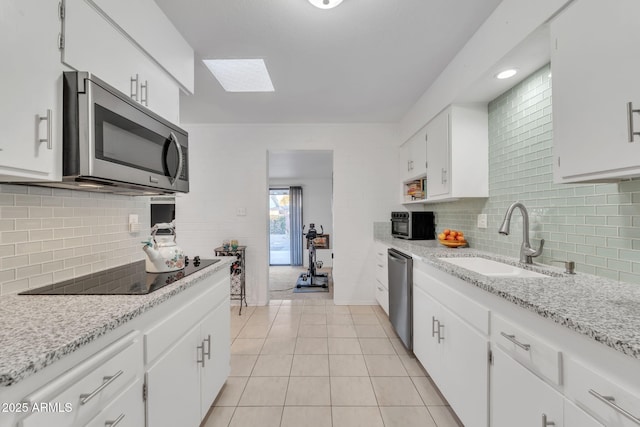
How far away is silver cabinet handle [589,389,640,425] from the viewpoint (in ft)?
2.18

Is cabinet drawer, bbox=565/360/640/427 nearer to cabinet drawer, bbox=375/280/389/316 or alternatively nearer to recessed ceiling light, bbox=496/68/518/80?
recessed ceiling light, bbox=496/68/518/80

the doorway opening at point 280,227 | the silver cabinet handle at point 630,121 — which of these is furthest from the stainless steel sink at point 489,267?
the doorway opening at point 280,227

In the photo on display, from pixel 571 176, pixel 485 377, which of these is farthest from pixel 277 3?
pixel 485 377

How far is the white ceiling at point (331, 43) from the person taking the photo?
5.44ft

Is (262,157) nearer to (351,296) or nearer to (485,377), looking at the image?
(351,296)

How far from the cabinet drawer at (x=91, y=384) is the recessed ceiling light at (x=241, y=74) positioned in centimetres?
211

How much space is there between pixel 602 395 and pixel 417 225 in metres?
2.58

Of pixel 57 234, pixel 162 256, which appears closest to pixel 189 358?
pixel 162 256

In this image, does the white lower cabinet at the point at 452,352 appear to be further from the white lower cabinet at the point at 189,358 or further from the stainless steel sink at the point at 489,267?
the white lower cabinet at the point at 189,358

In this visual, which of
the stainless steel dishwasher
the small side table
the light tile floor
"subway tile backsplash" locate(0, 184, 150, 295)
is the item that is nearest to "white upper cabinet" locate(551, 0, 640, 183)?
the stainless steel dishwasher

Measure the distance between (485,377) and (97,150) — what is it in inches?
75.3

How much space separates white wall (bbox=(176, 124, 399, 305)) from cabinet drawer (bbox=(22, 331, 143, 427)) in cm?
276

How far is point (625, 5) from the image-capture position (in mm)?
983

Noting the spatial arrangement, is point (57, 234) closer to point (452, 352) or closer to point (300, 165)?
point (452, 352)
